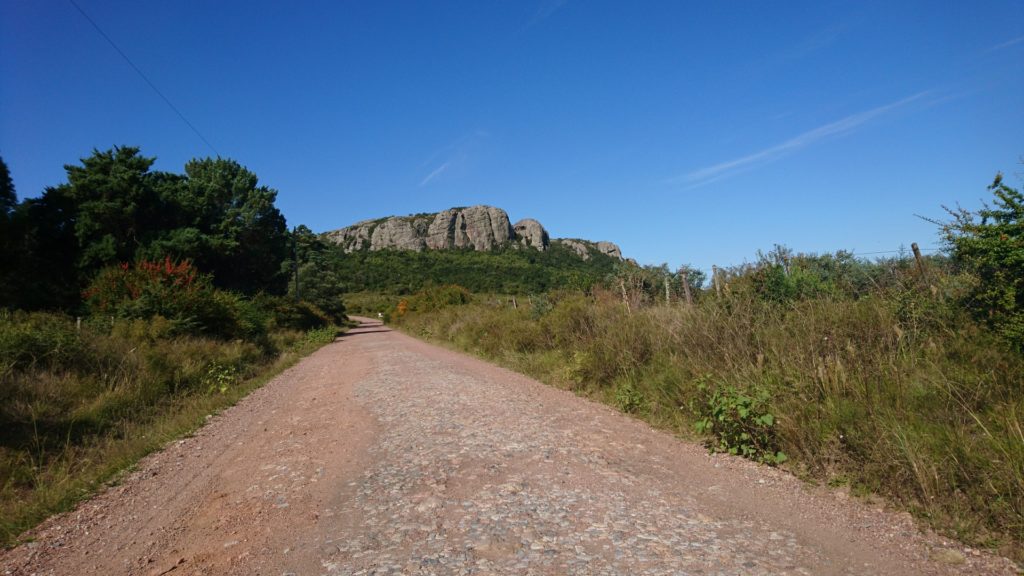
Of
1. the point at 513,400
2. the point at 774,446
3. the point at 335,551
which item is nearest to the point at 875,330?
the point at 774,446

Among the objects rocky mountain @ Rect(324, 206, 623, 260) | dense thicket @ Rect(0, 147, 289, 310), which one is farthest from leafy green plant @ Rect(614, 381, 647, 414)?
rocky mountain @ Rect(324, 206, 623, 260)

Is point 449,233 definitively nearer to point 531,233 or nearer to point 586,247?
point 531,233

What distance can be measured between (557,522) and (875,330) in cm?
440

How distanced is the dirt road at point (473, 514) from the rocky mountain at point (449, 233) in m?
113

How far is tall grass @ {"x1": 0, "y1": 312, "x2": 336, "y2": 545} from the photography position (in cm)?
514

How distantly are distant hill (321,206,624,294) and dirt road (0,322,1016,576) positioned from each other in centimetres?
1292

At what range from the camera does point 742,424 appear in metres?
5.16

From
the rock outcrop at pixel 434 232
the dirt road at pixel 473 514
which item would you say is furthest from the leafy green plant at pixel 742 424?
the rock outcrop at pixel 434 232

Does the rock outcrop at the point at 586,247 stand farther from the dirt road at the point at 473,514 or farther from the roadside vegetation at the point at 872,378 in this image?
the dirt road at the point at 473,514

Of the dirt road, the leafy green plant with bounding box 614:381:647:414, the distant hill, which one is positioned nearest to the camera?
the dirt road

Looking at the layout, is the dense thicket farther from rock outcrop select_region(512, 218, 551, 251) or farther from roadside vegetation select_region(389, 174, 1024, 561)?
rock outcrop select_region(512, 218, 551, 251)

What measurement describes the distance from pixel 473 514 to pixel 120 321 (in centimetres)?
1406

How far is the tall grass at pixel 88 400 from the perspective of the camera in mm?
5141

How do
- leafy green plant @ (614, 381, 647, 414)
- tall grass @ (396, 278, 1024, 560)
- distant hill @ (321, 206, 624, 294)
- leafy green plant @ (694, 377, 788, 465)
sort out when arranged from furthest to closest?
distant hill @ (321, 206, 624, 294), leafy green plant @ (614, 381, 647, 414), leafy green plant @ (694, 377, 788, 465), tall grass @ (396, 278, 1024, 560)
